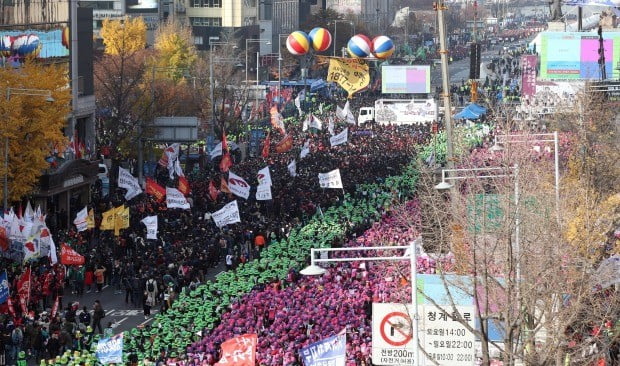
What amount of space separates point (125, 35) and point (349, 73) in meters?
29.4

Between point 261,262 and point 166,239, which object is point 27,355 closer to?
point 261,262

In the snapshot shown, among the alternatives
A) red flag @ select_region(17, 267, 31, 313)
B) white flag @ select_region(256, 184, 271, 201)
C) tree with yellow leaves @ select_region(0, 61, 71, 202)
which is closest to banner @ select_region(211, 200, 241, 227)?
white flag @ select_region(256, 184, 271, 201)

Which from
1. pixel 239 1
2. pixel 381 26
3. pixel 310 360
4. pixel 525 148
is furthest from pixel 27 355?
pixel 381 26

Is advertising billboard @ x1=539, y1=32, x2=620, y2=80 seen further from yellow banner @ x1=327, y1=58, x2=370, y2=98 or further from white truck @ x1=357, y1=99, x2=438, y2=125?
yellow banner @ x1=327, y1=58, x2=370, y2=98

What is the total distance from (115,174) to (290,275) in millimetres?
29109

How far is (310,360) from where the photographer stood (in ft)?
85.7

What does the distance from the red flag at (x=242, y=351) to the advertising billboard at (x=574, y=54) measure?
60469 mm

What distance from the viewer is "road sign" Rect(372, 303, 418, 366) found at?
2420cm

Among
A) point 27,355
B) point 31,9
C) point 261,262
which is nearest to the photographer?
point 27,355

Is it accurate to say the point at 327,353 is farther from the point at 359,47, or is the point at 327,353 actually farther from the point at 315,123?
the point at 359,47

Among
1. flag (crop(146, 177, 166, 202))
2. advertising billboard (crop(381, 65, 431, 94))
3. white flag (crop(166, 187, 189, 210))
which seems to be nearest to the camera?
white flag (crop(166, 187, 189, 210))

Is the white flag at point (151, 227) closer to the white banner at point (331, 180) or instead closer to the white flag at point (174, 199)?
the white flag at point (174, 199)

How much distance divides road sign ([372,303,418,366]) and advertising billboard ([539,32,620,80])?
62.7m

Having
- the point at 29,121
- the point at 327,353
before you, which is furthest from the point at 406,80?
the point at 327,353
